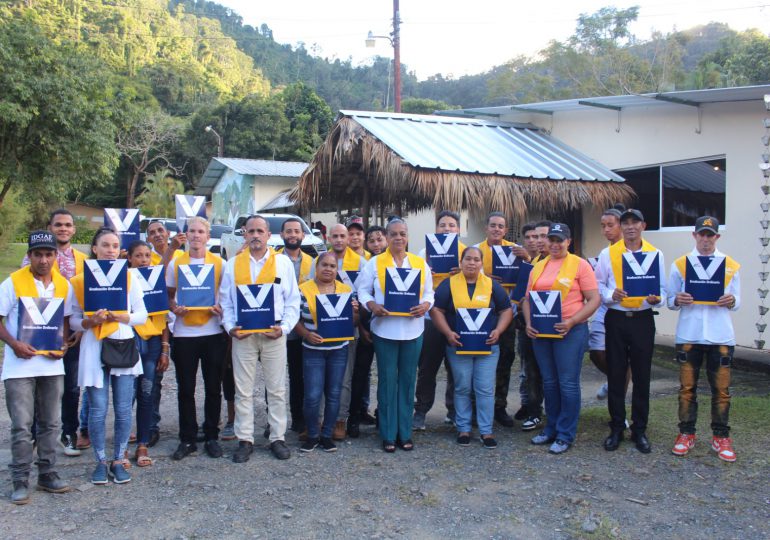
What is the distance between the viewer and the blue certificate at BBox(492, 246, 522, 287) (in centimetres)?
670

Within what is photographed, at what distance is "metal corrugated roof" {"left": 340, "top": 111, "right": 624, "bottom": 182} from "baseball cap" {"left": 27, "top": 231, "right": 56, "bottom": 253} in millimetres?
5568

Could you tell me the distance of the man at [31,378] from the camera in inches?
186

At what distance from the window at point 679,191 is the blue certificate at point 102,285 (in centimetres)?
879

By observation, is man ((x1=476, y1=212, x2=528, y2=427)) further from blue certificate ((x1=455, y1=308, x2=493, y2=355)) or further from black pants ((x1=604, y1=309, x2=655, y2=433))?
black pants ((x1=604, y1=309, x2=655, y2=433))

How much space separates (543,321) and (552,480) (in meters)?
1.28

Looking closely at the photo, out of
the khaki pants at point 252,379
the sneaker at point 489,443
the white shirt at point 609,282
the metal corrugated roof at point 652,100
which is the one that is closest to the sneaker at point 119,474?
the khaki pants at point 252,379

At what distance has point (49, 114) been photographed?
55.7 ft

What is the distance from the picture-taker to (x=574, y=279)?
19.0ft

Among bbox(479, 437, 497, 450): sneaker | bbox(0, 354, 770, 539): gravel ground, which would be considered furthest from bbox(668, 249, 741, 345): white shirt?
bbox(479, 437, 497, 450): sneaker

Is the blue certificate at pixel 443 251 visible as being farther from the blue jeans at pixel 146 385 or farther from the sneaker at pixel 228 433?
the blue jeans at pixel 146 385

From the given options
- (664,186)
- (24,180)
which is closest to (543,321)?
(664,186)

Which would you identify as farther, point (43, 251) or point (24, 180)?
point (24, 180)

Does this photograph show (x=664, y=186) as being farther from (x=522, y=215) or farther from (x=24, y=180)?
(x=24, y=180)

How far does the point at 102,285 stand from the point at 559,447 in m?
3.79
